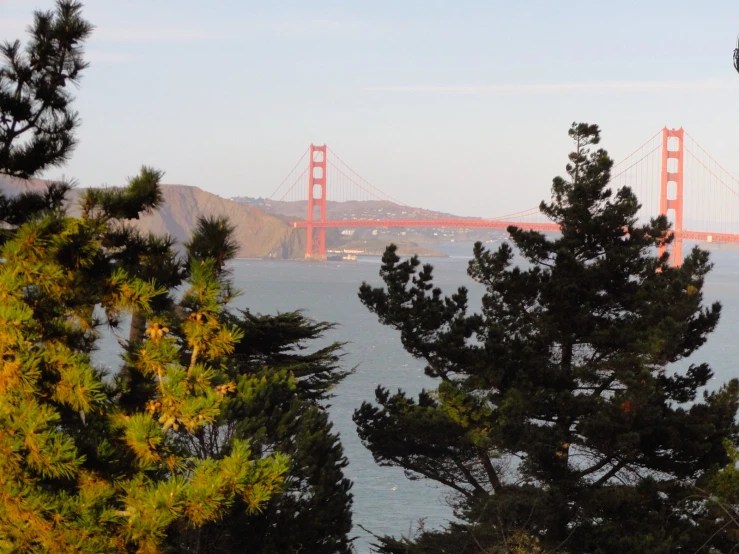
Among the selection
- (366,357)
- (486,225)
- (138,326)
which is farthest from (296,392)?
(486,225)

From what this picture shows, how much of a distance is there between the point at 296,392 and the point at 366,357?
99.7 ft

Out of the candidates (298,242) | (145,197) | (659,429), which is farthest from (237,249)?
(298,242)

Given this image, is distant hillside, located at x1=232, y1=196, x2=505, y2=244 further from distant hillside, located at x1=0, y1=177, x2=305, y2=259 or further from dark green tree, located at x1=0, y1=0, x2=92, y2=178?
dark green tree, located at x1=0, y1=0, x2=92, y2=178

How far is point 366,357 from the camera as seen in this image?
41.3 meters

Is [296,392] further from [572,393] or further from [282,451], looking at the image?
[572,393]

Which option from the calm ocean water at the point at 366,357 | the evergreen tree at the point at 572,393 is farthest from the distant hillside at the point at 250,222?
the evergreen tree at the point at 572,393

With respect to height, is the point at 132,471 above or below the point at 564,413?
above

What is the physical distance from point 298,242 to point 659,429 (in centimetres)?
9740

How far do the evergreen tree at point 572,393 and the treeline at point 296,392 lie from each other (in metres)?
0.03

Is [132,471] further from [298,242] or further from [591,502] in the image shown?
[298,242]

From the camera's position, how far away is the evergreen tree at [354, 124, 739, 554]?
10195mm

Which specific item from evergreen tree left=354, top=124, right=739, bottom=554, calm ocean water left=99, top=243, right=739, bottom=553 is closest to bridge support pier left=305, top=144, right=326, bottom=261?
calm ocean water left=99, top=243, right=739, bottom=553

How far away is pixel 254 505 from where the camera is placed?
4.44 m

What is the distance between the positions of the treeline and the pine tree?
0.01 metres
